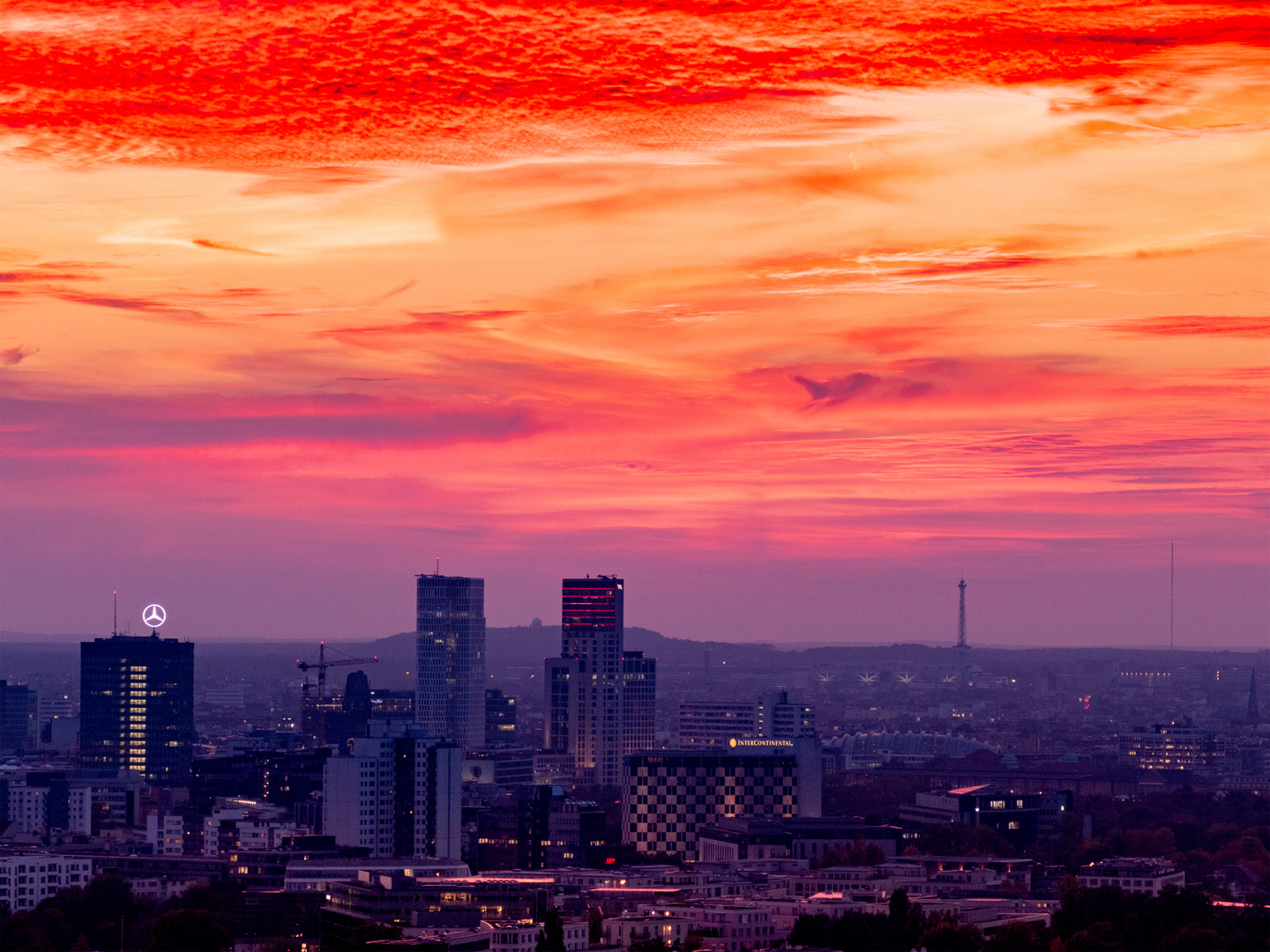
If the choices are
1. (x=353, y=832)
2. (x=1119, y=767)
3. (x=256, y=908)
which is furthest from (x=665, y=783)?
(x=1119, y=767)

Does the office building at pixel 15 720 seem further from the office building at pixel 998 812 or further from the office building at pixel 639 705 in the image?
the office building at pixel 998 812

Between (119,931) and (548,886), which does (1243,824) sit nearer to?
(548,886)

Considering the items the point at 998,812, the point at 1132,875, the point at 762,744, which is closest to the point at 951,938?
the point at 1132,875

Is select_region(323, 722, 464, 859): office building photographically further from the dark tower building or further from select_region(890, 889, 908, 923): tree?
the dark tower building

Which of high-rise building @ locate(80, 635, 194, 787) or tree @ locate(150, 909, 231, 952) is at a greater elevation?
high-rise building @ locate(80, 635, 194, 787)

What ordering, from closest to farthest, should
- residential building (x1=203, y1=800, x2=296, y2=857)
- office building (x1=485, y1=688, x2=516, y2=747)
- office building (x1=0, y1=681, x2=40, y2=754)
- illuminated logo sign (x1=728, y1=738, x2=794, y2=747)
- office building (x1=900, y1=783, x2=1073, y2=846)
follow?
residential building (x1=203, y1=800, x2=296, y2=857) < office building (x1=900, y1=783, x2=1073, y2=846) < illuminated logo sign (x1=728, y1=738, x2=794, y2=747) < office building (x1=0, y1=681, x2=40, y2=754) < office building (x1=485, y1=688, x2=516, y2=747)

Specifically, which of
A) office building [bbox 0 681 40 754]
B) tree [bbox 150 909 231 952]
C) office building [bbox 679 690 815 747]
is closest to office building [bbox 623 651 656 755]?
office building [bbox 679 690 815 747]

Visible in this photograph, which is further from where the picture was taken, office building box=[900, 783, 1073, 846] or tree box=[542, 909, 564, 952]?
office building box=[900, 783, 1073, 846]
